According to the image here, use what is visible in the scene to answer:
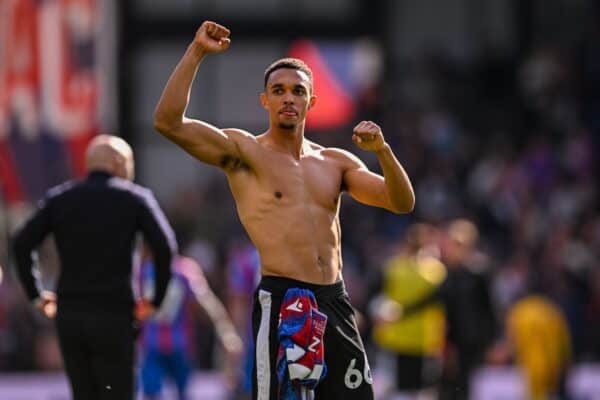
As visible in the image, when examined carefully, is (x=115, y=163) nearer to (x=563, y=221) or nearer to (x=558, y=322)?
(x=558, y=322)

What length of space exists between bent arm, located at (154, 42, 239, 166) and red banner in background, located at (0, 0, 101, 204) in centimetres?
882

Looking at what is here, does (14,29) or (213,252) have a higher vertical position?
(14,29)

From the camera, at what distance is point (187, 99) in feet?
26.1

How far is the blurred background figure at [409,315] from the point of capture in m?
15.8

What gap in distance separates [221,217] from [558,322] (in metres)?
8.12

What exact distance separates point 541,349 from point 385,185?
9652 millimetres

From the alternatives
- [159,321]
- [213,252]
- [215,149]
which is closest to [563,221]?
[213,252]

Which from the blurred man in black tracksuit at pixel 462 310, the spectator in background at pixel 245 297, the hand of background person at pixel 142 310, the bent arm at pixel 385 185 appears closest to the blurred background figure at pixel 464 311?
the blurred man in black tracksuit at pixel 462 310

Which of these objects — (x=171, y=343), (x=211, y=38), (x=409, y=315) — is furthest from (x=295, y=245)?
(x=409, y=315)

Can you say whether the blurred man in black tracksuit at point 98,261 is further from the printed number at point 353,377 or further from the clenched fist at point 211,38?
the clenched fist at point 211,38

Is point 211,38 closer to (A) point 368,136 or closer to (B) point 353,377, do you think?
(A) point 368,136

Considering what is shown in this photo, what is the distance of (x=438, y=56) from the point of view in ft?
90.6

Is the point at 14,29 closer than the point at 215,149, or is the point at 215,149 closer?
the point at 215,149

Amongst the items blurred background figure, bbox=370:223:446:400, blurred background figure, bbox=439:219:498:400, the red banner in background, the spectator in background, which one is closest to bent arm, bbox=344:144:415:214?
the spectator in background
